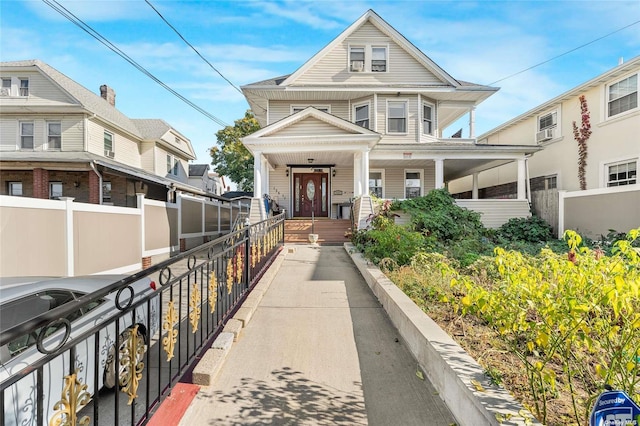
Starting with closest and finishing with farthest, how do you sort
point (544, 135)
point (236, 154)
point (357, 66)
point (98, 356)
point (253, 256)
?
point (98, 356) → point (253, 256) → point (544, 135) → point (357, 66) → point (236, 154)

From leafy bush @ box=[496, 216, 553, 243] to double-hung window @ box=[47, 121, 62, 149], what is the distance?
21.8 meters

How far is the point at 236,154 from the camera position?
33125 mm

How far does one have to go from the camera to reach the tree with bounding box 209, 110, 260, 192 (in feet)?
107

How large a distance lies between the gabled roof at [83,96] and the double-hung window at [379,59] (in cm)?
1522

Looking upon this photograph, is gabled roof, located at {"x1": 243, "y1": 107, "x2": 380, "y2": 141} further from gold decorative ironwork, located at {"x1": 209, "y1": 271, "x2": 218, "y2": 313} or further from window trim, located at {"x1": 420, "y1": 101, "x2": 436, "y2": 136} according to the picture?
gold decorative ironwork, located at {"x1": 209, "y1": 271, "x2": 218, "y2": 313}

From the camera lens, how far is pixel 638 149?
10602 mm

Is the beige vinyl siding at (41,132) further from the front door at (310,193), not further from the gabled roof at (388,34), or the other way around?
the front door at (310,193)

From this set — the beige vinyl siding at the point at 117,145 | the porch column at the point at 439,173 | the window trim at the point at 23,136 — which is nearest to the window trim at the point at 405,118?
the porch column at the point at 439,173

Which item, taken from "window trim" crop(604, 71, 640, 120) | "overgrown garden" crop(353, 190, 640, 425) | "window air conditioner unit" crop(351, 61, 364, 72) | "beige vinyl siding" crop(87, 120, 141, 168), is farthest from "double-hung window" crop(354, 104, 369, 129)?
"beige vinyl siding" crop(87, 120, 141, 168)

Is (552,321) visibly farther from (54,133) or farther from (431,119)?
(54,133)

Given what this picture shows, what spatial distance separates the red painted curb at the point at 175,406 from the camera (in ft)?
7.04

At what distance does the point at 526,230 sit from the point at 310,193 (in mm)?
9092

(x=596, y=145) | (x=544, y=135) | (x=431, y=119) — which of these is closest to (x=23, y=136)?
(x=431, y=119)

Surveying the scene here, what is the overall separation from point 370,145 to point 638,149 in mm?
9131
